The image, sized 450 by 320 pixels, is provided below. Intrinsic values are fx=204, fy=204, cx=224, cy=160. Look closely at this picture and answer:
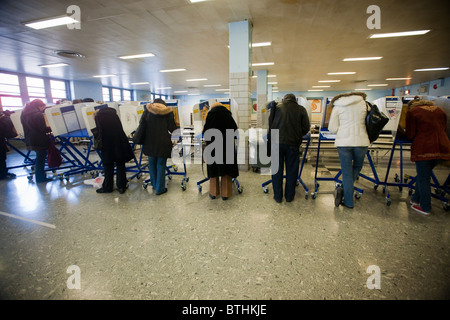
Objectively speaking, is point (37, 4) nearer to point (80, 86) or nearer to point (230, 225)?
point (230, 225)

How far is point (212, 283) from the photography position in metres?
1.60

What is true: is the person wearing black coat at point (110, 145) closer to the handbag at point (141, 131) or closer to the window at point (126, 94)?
the handbag at point (141, 131)

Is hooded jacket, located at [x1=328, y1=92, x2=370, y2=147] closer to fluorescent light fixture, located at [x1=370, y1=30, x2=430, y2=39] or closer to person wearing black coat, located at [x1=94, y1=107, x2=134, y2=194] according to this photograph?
person wearing black coat, located at [x1=94, y1=107, x2=134, y2=194]

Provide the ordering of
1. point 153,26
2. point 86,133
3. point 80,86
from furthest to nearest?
1. point 80,86
2. point 153,26
3. point 86,133

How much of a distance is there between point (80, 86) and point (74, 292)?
14.3 meters

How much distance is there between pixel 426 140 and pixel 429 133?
3.8 inches

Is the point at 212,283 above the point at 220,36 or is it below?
below

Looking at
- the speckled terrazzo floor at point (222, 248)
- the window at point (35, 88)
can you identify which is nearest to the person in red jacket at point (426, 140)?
the speckled terrazzo floor at point (222, 248)

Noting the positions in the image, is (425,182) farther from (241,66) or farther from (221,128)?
(241,66)

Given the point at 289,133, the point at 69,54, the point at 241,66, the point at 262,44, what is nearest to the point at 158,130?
the point at 289,133

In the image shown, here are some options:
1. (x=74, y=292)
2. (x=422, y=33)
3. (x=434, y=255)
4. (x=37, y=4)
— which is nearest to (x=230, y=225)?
(x=74, y=292)

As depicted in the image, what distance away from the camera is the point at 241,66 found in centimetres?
465

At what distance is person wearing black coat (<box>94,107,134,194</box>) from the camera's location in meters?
3.37

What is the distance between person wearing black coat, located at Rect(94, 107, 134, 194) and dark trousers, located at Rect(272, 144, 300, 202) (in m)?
2.58
